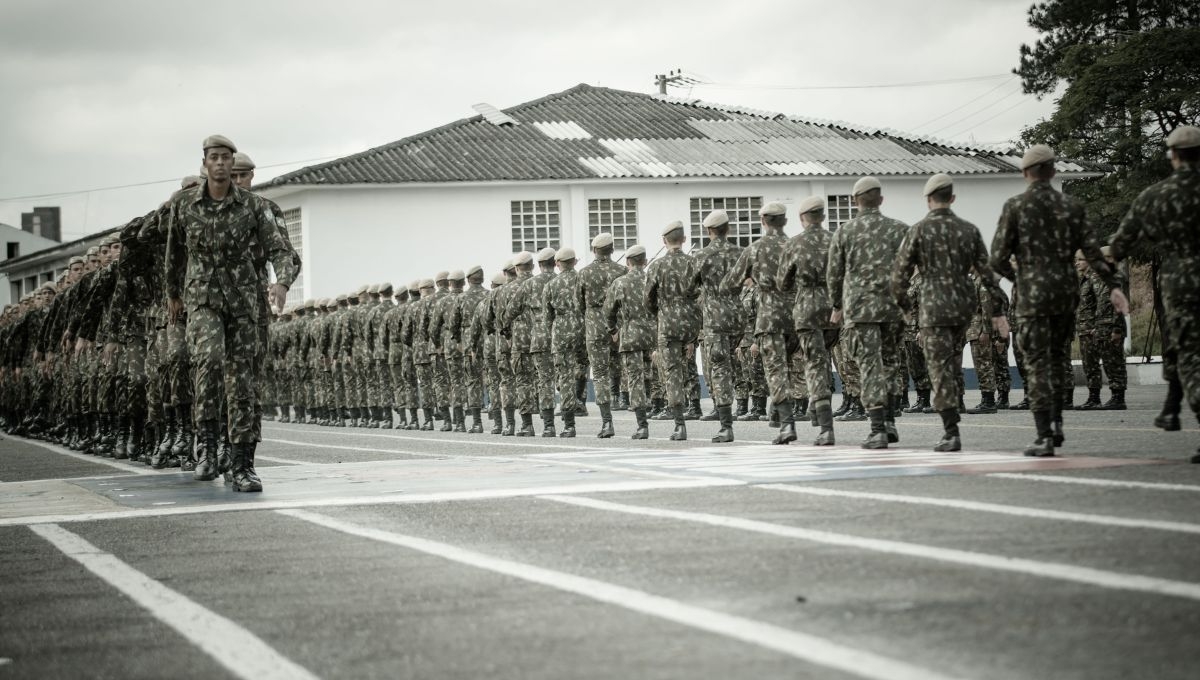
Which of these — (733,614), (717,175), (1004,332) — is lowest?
(733,614)

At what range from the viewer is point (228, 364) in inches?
438

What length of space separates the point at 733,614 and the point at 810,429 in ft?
43.1

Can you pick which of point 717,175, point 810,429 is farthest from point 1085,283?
point 717,175

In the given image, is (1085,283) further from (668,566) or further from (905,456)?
(668,566)

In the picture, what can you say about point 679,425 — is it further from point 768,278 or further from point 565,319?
point 565,319

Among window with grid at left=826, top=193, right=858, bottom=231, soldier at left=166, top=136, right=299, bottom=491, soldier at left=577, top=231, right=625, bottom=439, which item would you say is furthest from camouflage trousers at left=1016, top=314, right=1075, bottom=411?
window with grid at left=826, top=193, right=858, bottom=231

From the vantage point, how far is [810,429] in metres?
18.3

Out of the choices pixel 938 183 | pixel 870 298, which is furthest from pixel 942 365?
pixel 938 183

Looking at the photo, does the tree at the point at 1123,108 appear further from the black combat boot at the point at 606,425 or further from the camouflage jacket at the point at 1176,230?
the camouflage jacket at the point at 1176,230

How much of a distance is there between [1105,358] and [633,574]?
15222 millimetres

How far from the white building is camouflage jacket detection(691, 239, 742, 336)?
25.3 meters

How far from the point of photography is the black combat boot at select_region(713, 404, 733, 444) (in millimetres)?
15917

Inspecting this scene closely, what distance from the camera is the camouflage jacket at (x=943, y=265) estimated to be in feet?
41.9

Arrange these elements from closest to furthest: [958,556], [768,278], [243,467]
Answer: [958,556], [243,467], [768,278]
